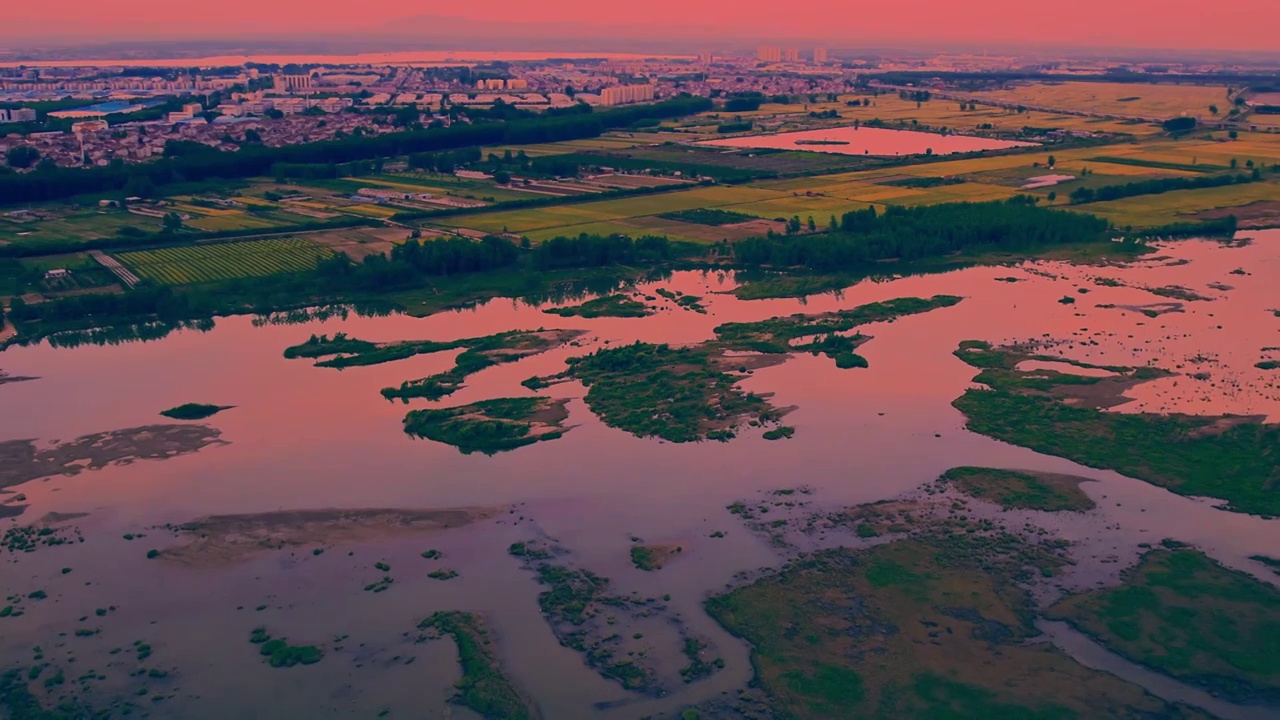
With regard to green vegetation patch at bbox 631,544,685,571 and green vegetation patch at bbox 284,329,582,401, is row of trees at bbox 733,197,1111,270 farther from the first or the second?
green vegetation patch at bbox 631,544,685,571

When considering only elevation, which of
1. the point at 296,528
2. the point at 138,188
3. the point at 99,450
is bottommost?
the point at 296,528

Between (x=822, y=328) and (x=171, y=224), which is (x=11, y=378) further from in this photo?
(x=822, y=328)

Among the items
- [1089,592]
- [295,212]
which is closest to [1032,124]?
[295,212]

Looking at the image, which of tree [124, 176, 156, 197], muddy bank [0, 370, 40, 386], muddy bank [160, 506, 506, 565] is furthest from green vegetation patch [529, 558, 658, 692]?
tree [124, 176, 156, 197]

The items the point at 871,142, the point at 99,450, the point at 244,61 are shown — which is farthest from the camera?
the point at 244,61

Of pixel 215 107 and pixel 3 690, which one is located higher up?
pixel 215 107

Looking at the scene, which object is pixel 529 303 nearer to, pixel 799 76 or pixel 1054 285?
→ pixel 1054 285

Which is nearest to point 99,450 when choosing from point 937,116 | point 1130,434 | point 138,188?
point 1130,434
